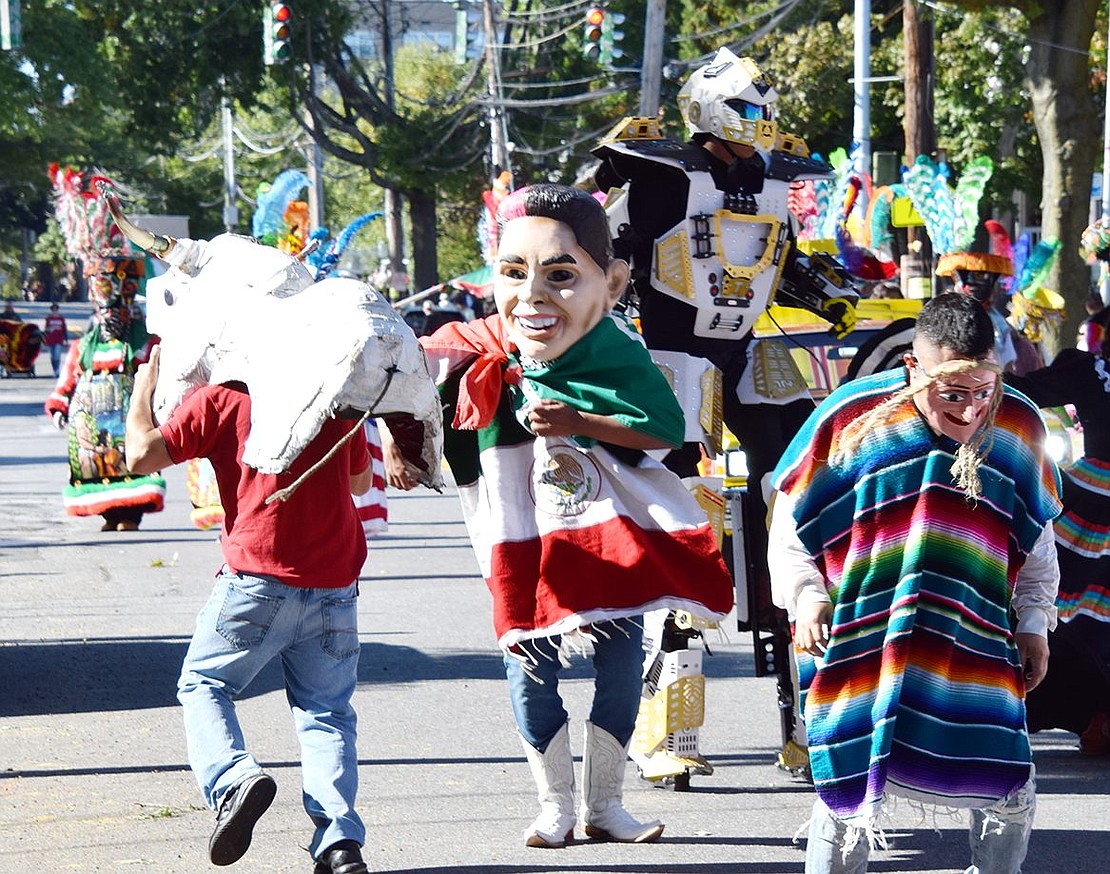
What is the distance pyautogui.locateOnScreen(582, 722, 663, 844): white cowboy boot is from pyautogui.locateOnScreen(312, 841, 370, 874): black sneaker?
800 mm

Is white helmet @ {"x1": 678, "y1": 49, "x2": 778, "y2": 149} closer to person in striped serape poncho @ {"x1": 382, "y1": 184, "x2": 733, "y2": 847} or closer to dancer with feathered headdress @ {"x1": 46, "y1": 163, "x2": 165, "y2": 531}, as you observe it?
person in striped serape poncho @ {"x1": 382, "y1": 184, "x2": 733, "y2": 847}

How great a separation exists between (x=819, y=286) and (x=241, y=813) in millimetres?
2991

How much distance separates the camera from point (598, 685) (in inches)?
209

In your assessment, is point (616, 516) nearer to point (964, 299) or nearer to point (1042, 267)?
point (964, 299)

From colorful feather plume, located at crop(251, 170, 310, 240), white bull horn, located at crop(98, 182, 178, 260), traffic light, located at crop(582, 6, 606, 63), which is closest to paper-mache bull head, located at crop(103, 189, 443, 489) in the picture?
white bull horn, located at crop(98, 182, 178, 260)

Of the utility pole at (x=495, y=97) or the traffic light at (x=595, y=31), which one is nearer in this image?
the traffic light at (x=595, y=31)

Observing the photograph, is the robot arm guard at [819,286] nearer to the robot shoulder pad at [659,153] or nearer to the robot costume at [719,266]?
the robot costume at [719,266]

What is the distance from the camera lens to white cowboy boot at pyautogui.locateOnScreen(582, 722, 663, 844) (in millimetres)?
5293

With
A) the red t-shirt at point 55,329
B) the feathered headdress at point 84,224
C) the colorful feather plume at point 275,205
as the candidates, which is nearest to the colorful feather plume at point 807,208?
the colorful feather plume at point 275,205

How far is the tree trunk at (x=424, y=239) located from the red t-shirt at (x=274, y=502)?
1226 inches

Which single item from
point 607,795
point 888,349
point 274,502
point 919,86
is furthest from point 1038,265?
point 274,502

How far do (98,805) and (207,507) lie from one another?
6864 millimetres

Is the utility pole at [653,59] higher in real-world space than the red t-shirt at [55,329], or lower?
higher

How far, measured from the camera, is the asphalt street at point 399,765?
5.33m
